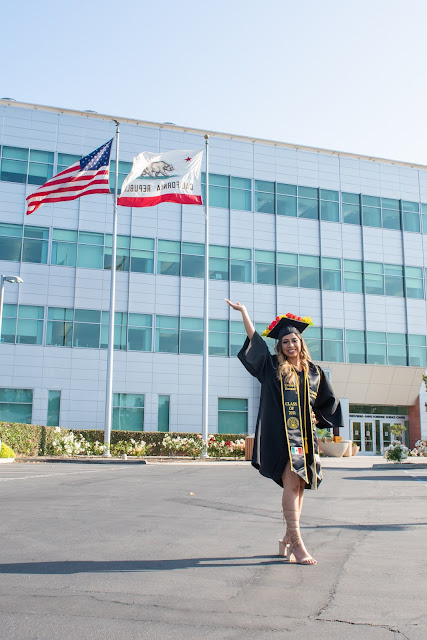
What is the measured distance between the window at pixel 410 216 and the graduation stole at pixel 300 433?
39.5 meters

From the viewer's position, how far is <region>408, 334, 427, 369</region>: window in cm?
4128

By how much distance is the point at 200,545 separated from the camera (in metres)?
6.11

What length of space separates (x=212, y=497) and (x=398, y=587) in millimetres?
6732

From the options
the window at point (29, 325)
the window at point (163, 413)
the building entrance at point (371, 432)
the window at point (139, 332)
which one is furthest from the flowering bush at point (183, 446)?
the building entrance at point (371, 432)

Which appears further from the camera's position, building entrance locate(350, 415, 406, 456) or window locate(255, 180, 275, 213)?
building entrance locate(350, 415, 406, 456)

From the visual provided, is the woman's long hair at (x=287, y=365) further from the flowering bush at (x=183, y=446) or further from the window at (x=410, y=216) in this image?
the window at (x=410, y=216)

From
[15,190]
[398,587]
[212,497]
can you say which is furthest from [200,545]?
[15,190]

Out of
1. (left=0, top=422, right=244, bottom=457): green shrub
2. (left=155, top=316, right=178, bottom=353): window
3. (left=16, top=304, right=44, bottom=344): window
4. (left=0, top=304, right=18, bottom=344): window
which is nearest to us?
(left=0, top=422, right=244, bottom=457): green shrub

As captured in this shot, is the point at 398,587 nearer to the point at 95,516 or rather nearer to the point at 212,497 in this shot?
the point at 95,516

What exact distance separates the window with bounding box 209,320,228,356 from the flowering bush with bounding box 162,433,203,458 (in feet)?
26.4

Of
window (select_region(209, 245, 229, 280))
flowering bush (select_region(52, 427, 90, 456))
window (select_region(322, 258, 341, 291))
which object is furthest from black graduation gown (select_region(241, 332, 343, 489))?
window (select_region(322, 258, 341, 291))

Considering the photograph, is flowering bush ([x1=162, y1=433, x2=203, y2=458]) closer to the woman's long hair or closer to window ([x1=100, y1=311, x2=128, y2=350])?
window ([x1=100, y1=311, x2=128, y2=350])

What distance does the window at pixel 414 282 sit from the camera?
42219mm

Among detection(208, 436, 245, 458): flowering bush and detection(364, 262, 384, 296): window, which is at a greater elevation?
detection(364, 262, 384, 296): window
